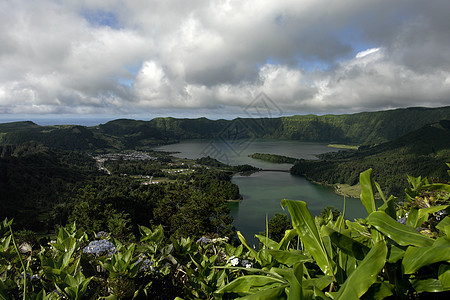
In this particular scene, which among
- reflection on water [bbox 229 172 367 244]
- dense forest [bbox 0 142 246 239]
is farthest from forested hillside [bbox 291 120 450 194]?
dense forest [bbox 0 142 246 239]

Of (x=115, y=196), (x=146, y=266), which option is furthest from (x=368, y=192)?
(x=115, y=196)

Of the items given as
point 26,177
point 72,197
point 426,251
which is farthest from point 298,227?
point 26,177

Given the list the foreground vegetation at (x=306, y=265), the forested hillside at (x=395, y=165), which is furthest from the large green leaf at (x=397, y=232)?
the forested hillside at (x=395, y=165)

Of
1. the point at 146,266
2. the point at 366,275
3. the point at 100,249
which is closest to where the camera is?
the point at 366,275

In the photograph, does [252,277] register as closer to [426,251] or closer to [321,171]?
[426,251]

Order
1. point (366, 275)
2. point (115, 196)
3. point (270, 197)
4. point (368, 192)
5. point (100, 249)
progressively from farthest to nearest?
point (270, 197), point (115, 196), point (100, 249), point (368, 192), point (366, 275)

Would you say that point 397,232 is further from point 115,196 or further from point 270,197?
point 270,197

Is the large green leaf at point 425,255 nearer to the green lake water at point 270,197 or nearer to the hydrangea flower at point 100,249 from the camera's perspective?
the hydrangea flower at point 100,249

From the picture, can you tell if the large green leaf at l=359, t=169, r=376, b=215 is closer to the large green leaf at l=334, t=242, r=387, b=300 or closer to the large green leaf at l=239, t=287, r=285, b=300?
the large green leaf at l=334, t=242, r=387, b=300
